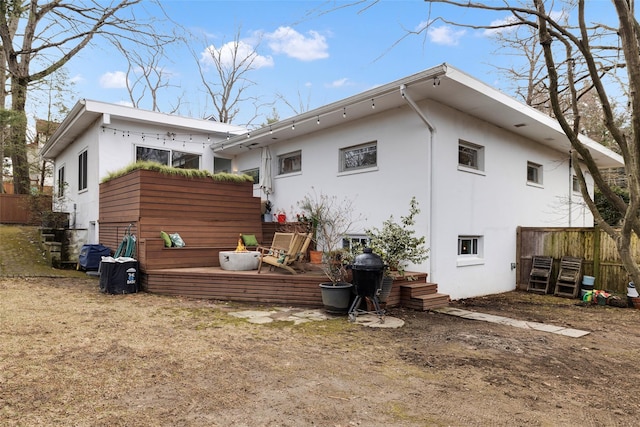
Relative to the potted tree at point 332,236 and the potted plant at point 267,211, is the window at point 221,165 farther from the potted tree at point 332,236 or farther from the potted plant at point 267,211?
the potted tree at point 332,236

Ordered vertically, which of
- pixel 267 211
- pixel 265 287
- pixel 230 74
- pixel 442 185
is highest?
pixel 230 74

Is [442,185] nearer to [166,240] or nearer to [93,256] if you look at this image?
[166,240]

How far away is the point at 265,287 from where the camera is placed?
620 cm

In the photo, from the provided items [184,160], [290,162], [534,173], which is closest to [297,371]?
[290,162]

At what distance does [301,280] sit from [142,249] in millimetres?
3064

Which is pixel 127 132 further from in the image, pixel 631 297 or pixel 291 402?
pixel 631 297

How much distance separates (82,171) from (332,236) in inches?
303

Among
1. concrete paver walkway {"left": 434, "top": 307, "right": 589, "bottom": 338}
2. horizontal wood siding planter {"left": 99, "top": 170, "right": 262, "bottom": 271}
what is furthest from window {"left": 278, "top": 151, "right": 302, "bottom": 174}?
concrete paver walkway {"left": 434, "top": 307, "right": 589, "bottom": 338}

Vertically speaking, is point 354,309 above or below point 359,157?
below

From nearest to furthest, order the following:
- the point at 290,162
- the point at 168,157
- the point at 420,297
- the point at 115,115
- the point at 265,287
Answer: the point at 420,297, the point at 265,287, the point at 115,115, the point at 290,162, the point at 168,157

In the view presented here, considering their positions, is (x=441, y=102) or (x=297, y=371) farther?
(x=441, y=102)

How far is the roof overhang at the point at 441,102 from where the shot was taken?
5969 mm

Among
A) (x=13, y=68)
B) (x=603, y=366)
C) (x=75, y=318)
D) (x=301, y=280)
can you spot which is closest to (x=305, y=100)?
(x=13, y=68)

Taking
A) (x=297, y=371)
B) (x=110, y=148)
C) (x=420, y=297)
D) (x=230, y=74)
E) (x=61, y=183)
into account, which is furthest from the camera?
(x=230, y=74)
